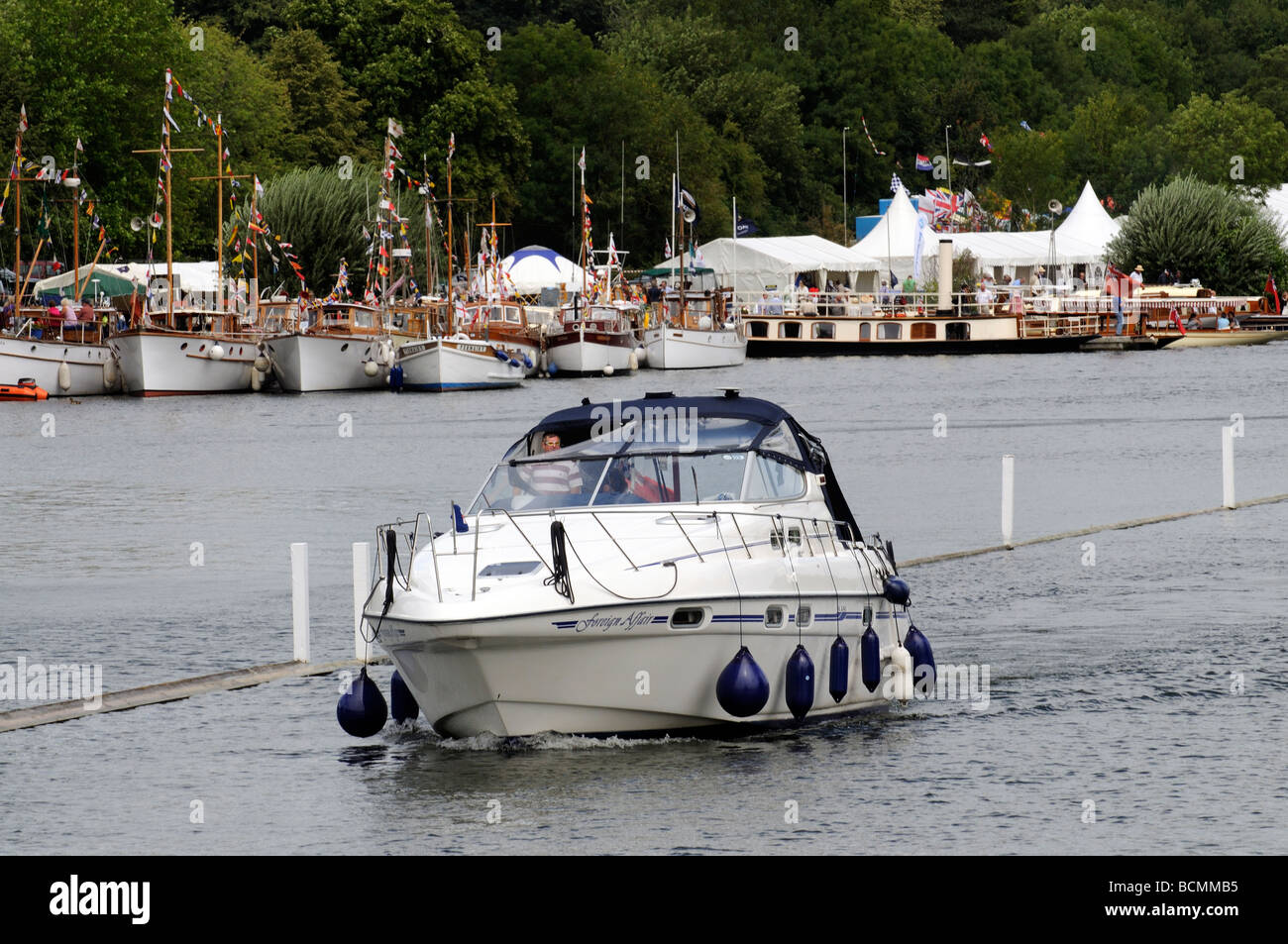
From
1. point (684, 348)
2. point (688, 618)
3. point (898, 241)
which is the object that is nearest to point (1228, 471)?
point (688, 618)

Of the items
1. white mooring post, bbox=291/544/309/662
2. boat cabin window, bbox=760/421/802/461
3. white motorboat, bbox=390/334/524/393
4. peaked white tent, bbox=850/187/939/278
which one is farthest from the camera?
peaked white tent, bbox=850/187/939/278

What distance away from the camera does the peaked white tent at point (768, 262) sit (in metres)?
117

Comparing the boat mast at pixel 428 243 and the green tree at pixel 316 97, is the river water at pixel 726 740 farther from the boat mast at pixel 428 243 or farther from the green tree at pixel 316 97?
the green tree at pixel 316 97

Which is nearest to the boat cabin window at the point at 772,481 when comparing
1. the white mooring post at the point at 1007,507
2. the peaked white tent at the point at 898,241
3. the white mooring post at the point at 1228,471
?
the white mooring post at the point at 1007,507

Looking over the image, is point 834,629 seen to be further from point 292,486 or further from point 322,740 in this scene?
point 292,486

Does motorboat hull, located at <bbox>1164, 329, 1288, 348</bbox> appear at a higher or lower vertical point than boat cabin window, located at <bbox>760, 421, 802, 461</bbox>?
higher

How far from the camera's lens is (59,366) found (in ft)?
271

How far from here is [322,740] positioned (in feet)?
71.0

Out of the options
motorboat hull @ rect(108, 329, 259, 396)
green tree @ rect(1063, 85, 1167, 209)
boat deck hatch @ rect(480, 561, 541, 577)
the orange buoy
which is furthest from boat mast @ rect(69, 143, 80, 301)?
green tree @ rect(1063, 85, 1167, 209)

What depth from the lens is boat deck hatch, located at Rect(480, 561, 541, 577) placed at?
19.1 meters

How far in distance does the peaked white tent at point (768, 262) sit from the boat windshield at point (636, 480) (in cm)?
9377

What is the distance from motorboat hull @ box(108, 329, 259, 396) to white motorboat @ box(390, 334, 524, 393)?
6.51 metres

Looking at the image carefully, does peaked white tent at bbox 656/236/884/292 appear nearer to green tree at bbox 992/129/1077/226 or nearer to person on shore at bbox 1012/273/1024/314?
person on shore at bbox 1012/273/1024/314

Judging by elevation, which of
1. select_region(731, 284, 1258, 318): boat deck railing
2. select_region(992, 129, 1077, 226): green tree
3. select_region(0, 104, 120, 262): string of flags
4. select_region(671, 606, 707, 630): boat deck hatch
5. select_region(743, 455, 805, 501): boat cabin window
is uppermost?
select_region(992, 129, 1077, 226): green tree
